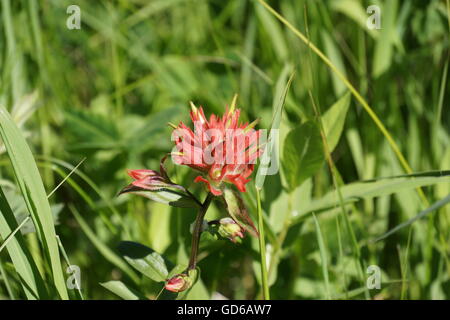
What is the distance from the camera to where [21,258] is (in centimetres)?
83

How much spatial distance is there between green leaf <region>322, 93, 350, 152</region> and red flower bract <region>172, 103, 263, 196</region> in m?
0.33

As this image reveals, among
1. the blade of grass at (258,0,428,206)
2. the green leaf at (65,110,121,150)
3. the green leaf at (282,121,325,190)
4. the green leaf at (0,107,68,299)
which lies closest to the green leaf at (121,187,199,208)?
the green leaf at (0,107,68,299)

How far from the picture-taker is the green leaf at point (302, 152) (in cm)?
99

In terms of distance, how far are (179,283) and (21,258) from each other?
250mm

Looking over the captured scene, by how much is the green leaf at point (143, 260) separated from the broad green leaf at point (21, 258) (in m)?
0.14

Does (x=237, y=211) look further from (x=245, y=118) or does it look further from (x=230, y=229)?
(x=245, y=118)

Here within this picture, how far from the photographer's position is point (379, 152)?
4.67 feet

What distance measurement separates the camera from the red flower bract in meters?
0.75

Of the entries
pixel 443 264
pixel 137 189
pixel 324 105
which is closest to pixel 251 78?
A: pixel 324 105

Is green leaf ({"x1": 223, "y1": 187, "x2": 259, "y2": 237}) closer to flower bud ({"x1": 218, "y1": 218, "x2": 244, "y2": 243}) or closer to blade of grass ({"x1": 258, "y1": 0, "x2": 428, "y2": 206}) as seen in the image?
flower bud ({"x1": 218, "y1": 218, "x2": 244, "y2": 243})

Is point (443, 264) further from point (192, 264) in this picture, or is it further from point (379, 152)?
point (192, 264)

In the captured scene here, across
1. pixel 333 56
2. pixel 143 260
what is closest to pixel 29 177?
pixel 143 260
